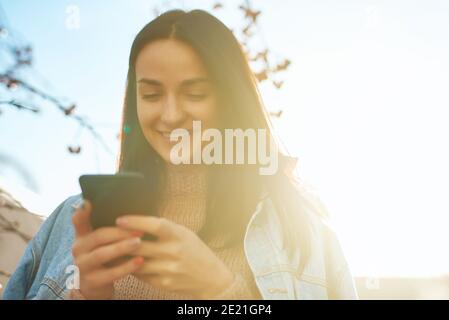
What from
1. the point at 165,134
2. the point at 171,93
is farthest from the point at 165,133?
the point at 171,93

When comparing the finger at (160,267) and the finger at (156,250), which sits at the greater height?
the finger at (156,250)

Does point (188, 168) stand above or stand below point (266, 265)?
above

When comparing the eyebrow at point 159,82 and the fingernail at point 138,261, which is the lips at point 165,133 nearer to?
the eyebrow at point 159,82

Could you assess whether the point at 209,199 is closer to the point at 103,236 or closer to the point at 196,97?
A: the point at 196,97

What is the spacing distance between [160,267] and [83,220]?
0.23m

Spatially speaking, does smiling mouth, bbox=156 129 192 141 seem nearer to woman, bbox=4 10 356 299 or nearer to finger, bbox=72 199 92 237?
woman, bbox=4 10 356 299

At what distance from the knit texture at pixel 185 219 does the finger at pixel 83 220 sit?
40 centimetres

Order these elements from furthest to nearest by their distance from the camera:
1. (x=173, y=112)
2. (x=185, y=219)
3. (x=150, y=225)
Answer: (x=185, y=219), (x=173, y=112), (x=150, y=225)

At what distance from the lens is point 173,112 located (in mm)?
1388

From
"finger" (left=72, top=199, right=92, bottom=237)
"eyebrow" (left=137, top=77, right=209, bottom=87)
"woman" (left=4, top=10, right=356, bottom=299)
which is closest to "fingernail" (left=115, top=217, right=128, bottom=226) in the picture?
"finger" (left=72, top=199, right=92, bottom=237)

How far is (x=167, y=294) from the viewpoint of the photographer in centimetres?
138

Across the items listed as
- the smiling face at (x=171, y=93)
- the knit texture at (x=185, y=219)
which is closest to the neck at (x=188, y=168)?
the knit texture at (x=185, y=219)

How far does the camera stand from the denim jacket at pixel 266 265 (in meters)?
1.39

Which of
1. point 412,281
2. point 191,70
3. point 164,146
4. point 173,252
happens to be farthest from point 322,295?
point 412,281
